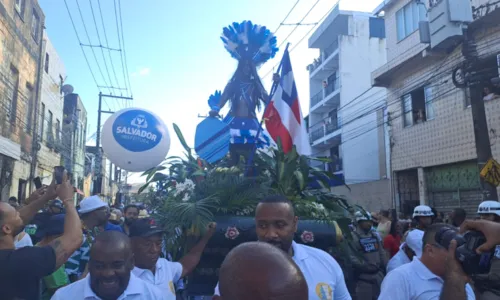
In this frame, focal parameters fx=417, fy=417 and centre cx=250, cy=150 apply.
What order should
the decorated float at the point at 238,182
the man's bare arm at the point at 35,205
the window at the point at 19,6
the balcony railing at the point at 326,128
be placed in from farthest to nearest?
the balcony railing at the point at 326,128 < the window at the point at 19,6 < the decorated float at the point at 238,182 < the man's bare arm at the point at 35,205

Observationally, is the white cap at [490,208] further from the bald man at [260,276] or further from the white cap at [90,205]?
the bald man at [260,276]

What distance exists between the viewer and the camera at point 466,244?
231 centimetres

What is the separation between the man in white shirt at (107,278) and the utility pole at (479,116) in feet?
27.4

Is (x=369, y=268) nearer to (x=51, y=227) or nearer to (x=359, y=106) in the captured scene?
(x=51, y=227)

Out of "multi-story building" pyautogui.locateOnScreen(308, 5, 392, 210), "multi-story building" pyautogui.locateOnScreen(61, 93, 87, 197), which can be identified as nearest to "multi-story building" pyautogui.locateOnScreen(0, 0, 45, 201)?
"multi-story building" pyautogui.locateOnScreen(61, 93, 87, 197)

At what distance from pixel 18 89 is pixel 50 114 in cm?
468

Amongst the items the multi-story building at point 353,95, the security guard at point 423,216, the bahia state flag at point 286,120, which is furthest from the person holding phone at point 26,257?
the multi-story building at point 353,95

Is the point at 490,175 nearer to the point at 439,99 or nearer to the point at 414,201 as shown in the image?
the point at 439,99

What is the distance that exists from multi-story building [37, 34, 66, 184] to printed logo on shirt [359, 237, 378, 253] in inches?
559

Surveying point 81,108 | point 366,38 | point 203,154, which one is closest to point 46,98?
point 81,108

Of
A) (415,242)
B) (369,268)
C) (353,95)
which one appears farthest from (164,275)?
(353,95)

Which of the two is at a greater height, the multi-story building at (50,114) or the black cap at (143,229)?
the multi-story building at (50,114)

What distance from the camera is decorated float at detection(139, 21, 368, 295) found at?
336cm

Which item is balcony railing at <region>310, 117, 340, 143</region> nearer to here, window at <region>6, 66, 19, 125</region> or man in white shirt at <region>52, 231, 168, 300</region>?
window at <region>6, 66, 19, 125</region>
